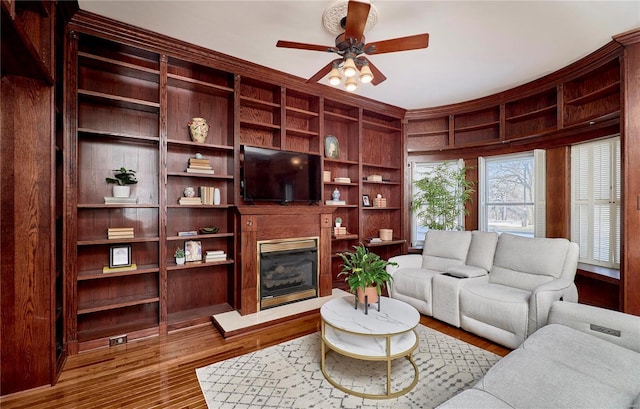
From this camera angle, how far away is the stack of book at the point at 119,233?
2.71m

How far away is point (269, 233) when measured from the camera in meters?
3.38

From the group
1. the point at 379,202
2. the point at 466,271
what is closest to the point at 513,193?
the point at 379,202

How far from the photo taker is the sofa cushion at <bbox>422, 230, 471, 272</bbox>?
11.5 feet

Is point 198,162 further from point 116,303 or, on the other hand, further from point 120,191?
point 116,303

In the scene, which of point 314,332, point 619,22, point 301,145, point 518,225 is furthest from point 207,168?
point 518,225

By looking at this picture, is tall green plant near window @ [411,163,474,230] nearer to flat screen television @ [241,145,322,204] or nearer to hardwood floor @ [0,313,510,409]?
flat screen television @ [241,145,322,204]

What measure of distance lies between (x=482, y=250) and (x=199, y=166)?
133 inches

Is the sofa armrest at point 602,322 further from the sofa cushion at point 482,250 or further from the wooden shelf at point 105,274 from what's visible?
the wooden shelf at point 105,274

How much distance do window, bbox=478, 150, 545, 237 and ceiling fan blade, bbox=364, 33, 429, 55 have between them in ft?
9.69

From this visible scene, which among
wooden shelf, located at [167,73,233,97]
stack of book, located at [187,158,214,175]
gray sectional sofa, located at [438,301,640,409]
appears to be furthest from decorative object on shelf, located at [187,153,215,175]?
gray sectional sofa, located at [438,301,640,409]

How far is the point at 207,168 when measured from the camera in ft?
10.6

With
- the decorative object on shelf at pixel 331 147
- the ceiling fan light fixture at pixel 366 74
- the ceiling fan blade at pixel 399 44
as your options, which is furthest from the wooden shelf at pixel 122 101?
the decorative object on shelf at pixel 331 147

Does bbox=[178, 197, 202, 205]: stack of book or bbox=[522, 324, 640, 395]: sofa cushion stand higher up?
bbox=[178, 197, 202, 205]: stack of book

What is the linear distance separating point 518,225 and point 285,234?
359cm
